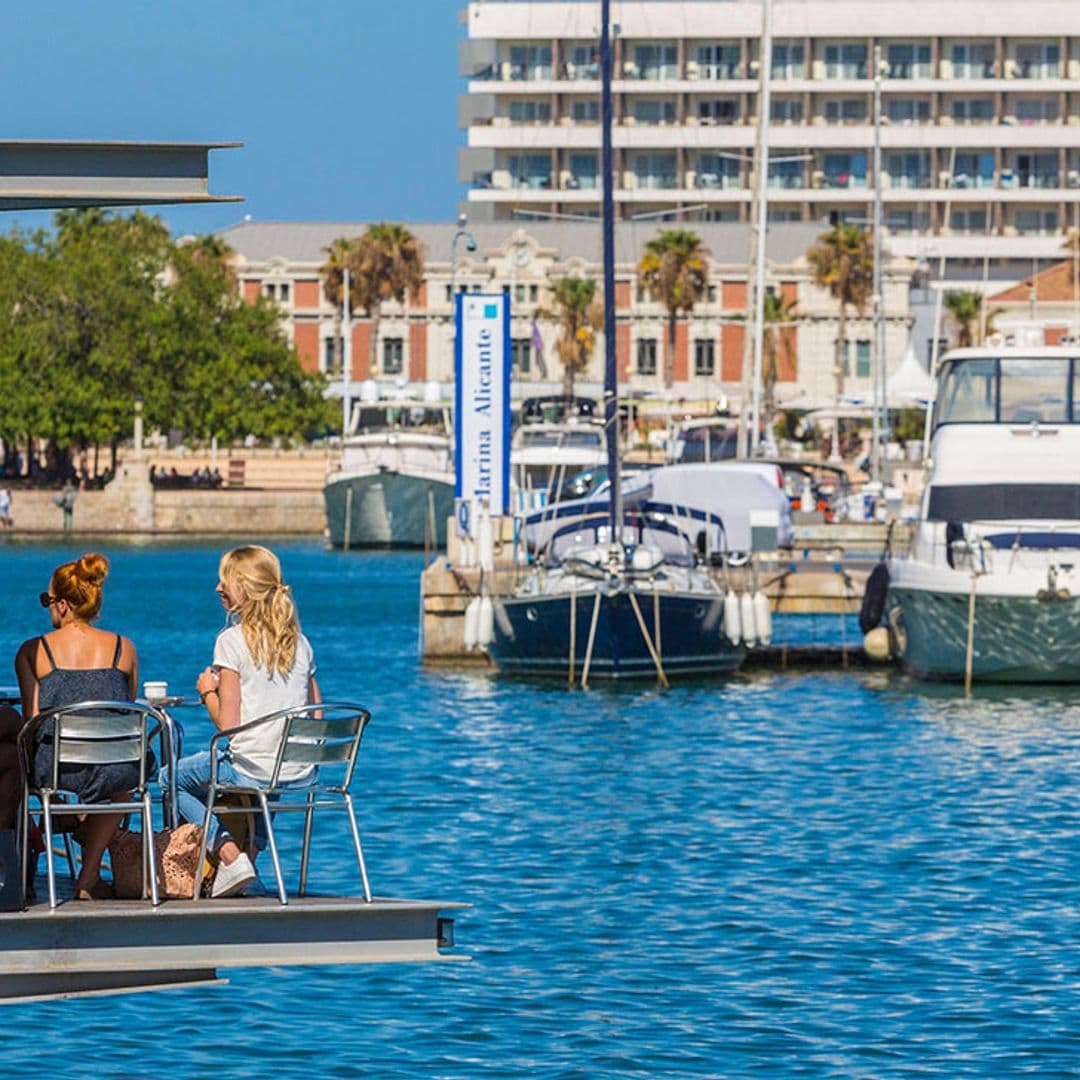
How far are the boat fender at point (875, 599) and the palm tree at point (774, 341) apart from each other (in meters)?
70.7

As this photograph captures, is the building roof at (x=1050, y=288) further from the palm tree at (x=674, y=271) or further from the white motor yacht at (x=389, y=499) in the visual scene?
the white motor yacht at (x=389, y=499)

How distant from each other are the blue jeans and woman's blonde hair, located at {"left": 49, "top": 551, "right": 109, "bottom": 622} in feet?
2.93

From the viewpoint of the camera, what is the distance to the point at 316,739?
37.7 feet

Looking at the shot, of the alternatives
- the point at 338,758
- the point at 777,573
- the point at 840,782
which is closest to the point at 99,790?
the point at 338,758

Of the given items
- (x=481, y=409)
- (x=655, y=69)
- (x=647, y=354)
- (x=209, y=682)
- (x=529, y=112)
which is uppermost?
(x=655, y=69)

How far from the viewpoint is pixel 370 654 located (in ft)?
144

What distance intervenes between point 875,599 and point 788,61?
125026mm

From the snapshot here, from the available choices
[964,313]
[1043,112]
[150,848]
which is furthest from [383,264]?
[150,848]

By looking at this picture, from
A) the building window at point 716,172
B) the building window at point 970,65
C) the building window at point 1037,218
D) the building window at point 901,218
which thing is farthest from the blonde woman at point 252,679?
the building window at point 1037,218

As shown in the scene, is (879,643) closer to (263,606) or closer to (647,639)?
(647,639)

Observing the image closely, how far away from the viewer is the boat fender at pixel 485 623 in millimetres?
36562

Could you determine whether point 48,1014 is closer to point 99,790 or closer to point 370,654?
point 99,790

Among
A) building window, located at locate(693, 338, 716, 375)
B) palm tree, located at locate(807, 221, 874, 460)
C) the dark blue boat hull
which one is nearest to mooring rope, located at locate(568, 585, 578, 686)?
the dark blue boat hull

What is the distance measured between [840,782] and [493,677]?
11323 mm
